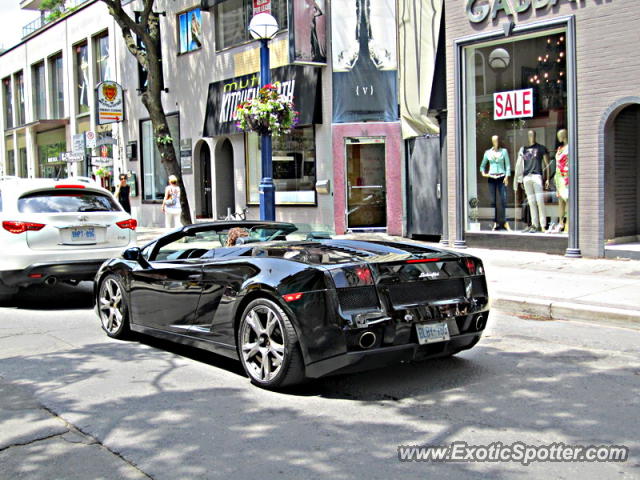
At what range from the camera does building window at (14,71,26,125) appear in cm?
3809

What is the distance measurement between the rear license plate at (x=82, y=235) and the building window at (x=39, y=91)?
27.6m

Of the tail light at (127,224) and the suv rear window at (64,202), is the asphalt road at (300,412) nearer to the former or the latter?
the suv rear window at (64,202)

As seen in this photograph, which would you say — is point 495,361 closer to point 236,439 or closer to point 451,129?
point 236,439

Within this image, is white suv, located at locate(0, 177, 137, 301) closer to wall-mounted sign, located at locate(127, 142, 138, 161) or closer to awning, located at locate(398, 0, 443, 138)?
awning, located at locate(398, 0, 443, 138)

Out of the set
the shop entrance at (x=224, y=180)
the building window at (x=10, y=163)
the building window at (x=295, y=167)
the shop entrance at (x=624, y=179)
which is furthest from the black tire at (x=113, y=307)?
the building window at (x=10, y=163)

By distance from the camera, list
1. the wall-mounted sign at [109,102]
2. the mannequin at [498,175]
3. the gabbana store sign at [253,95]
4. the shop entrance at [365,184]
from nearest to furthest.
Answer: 1. the mannequin at [498,175]
2. the shop entrance at [365,184]
3. the gabbana store sign at [253,95]
4. the wall-mounted sign at [109,102]

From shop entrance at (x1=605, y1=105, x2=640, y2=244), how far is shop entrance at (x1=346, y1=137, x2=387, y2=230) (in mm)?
6447

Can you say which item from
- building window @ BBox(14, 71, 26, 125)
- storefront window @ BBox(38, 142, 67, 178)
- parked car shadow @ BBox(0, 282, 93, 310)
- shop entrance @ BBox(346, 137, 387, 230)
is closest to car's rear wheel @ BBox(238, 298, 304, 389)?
parked car shadow @ BBox(0, 282, 93, 310)

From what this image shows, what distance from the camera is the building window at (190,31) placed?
907 inches

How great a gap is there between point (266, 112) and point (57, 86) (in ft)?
75.2

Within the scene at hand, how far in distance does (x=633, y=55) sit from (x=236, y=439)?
10.6 meters

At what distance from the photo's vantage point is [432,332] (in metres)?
5.44

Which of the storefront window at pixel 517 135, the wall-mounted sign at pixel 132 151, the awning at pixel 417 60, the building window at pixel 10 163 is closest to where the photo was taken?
the storefront window at pixel 517 135

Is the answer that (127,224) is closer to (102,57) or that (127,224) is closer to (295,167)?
(295,167)
